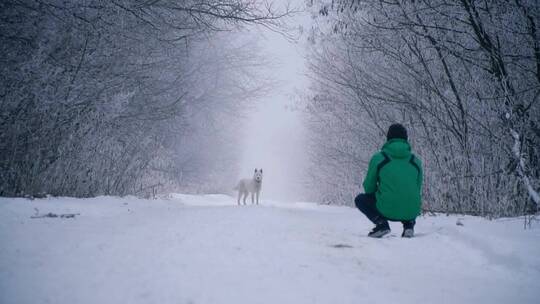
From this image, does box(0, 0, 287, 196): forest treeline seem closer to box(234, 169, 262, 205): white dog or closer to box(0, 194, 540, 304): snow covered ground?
box(0, 194, 540, 304): snow covered ground

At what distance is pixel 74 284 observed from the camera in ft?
7.83

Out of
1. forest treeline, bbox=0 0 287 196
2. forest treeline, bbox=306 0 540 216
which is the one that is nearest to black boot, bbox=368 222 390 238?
forest treeline, bbox=306 0 540 216

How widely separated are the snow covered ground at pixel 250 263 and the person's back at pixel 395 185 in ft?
1.00

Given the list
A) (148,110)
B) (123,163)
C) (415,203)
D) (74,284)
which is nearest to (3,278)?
(74,284)

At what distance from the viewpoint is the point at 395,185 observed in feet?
15.8

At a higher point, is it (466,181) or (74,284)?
(466,181)

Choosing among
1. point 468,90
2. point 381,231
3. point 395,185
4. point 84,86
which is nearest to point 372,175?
point 395,185

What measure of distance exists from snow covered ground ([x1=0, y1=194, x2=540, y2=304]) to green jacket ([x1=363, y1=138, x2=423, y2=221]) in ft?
1.31

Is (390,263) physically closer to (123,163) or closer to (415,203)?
(415,203)

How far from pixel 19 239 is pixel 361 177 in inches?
477

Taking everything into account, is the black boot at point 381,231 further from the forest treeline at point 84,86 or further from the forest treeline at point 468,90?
the forest treeline at point 84,86

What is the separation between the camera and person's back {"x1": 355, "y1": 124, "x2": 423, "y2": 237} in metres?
4.82

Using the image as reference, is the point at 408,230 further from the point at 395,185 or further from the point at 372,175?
the point at 372,175

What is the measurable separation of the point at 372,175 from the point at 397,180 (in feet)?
1.15
